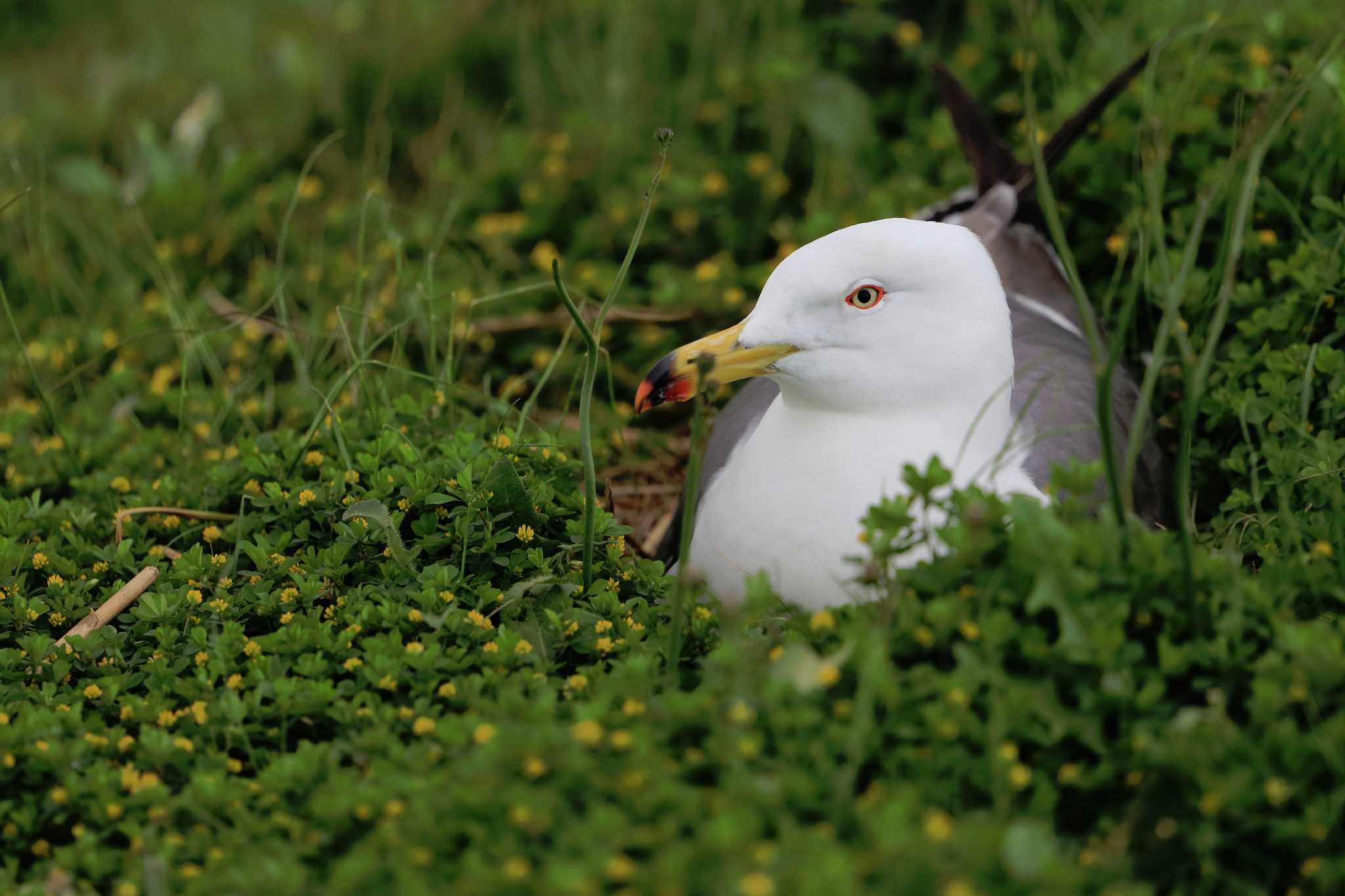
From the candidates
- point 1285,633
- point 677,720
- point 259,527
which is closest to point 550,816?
point 677,720

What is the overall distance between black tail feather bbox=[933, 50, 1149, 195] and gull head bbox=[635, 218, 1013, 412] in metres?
1.13

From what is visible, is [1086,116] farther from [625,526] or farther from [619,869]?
[619,869]

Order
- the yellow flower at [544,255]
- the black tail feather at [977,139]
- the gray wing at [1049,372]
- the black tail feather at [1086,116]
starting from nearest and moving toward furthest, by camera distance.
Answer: the gray wing at [1049,372], the black tail feather at [1086,116], the black tail feather at [977,139], the yellow flower at [544,255]

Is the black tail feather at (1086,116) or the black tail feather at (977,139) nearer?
the black tail feather at (1086,116)

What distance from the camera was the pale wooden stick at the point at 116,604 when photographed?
2.56 meters

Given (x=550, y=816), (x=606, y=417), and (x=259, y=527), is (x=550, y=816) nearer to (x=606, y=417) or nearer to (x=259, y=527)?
(x=259, y=527)

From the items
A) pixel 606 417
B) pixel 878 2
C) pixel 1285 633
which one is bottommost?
pixel 606 417

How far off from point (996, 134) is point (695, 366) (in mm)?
1685

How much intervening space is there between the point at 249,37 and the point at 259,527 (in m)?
4.28

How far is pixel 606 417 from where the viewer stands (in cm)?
363

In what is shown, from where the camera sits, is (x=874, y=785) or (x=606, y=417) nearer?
(x=874, y=785)

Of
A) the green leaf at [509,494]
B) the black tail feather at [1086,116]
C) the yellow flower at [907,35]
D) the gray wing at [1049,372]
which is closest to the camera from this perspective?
the green leaf at [509,494]

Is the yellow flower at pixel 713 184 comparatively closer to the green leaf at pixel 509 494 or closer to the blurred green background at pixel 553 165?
the blurred green background at pixel 553 165

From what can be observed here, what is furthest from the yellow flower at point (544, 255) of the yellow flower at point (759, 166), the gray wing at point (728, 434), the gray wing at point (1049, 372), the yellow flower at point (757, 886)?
the yellow flower at point (757, 886)
